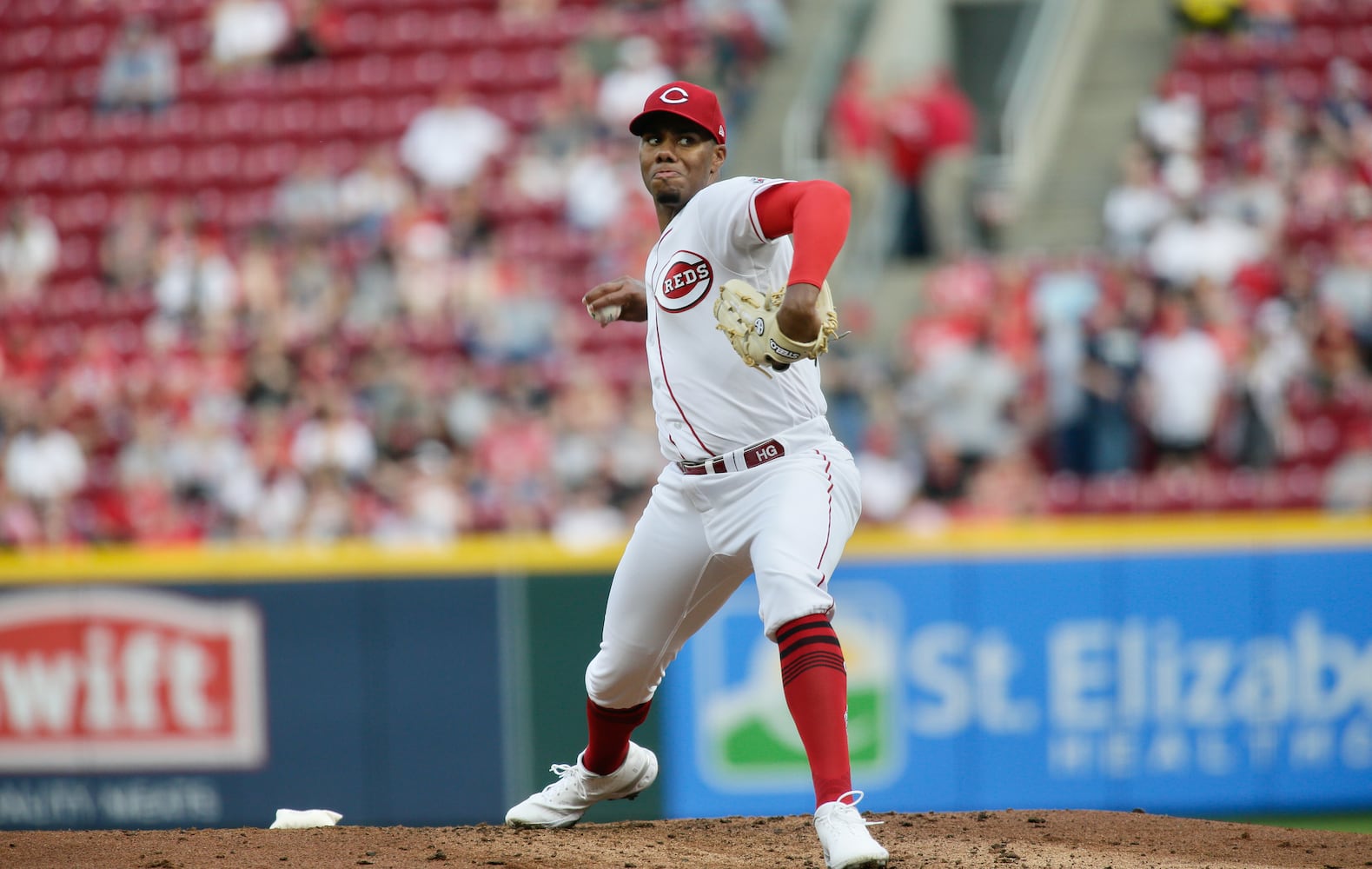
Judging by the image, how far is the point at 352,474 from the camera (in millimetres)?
10102

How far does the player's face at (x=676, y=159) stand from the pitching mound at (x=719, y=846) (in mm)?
1742

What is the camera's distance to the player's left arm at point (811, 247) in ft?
12.8

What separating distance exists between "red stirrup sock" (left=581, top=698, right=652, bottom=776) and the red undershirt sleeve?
60.7 inches

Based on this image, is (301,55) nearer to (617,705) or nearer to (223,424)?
(223,424)

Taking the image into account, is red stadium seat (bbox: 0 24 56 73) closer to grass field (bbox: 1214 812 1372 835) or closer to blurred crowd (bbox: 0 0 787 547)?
blurred crowd (bbox: 0 0 787 547)

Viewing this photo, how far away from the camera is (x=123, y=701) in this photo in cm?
847

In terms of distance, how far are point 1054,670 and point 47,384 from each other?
273 inches

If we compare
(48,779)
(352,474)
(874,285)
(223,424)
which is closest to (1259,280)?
(874,285)

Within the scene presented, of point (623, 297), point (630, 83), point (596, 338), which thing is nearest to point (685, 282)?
point (623, 297)

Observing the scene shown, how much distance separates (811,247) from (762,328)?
228 mm

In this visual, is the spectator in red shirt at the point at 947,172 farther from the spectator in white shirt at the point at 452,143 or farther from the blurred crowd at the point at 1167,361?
the spectator in white shirt at the point at 452,143

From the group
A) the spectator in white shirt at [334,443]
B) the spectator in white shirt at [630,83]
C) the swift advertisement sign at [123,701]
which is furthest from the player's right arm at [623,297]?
the spectator in white shirt at [630,83]

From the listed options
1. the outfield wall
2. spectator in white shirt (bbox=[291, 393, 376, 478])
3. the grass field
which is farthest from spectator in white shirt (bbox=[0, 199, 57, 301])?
the grass field

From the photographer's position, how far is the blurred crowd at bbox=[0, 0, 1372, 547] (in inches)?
377
